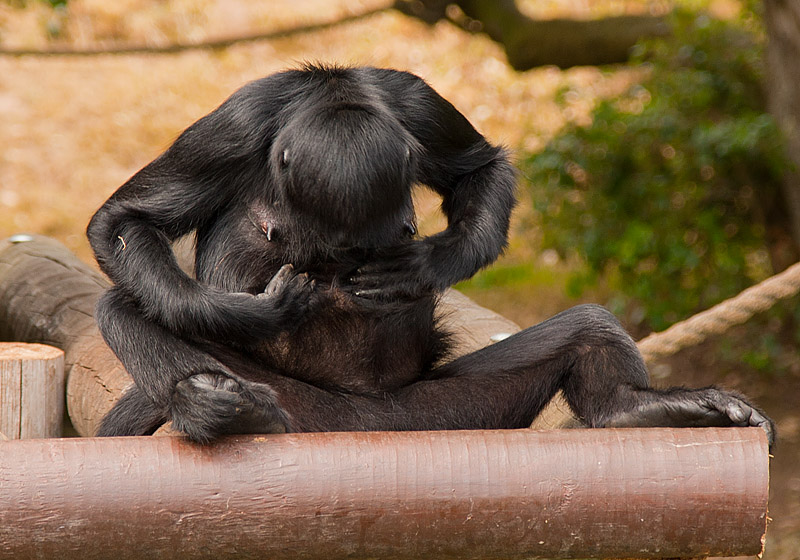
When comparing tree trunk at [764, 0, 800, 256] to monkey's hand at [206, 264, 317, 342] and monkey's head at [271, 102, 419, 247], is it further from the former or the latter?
monkey's hand at [206, 264, 317, 342]

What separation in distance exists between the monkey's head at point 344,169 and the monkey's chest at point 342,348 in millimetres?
Answer: 208

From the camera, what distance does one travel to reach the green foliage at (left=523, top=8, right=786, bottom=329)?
5.34 meters

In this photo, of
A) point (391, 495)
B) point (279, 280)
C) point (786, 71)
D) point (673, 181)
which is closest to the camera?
point (391, 495)

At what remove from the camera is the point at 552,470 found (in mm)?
1977

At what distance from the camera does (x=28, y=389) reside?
3.20 m

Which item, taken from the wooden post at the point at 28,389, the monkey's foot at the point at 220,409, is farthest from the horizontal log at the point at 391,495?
the wooden post at the point at 28,389

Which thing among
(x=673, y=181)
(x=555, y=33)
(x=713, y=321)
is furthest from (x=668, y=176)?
(x=713, y=321)

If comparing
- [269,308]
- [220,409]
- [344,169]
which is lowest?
[220,409]

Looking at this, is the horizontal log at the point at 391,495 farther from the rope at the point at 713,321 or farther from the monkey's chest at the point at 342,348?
the rope at the point at 713,321

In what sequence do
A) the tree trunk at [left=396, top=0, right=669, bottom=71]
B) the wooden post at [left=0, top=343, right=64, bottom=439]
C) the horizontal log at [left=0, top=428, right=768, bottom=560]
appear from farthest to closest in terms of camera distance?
the tree trunk at [left=396, top=0, right=669, bottom=71] → the wooden post at [left=0, top=343, right=64, bottom=439] → the horizontal log at [left=0, top=428, right=768, bottom=560]

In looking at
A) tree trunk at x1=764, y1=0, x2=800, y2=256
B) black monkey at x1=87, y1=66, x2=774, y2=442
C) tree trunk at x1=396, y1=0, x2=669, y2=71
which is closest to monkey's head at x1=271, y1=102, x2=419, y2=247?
black monkey at x1=87, y1=66, x2=774, y2=442

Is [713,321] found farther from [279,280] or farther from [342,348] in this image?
[279,280]

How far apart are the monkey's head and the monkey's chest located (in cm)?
21

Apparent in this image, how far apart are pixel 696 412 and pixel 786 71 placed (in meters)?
3.40
